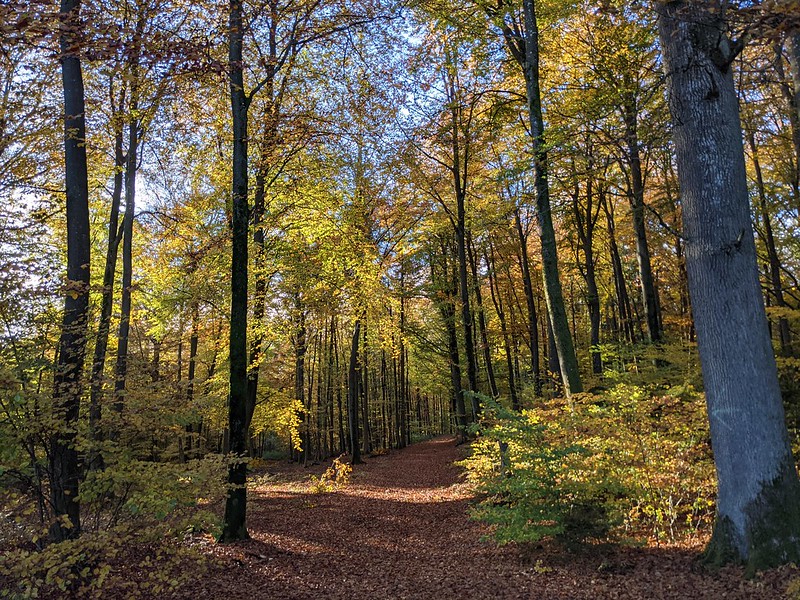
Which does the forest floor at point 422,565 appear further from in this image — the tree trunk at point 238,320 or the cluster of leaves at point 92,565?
the cluster of leaves at point 92,565

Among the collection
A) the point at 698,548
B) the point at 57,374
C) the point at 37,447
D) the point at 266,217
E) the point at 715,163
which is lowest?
the point at 698,548

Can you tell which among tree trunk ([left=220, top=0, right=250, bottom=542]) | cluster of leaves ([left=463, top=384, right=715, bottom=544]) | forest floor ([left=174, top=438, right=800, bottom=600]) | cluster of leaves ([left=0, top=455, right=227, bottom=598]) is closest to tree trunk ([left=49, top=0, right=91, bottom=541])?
cluster of leaves ([left=0, top=455, right=227, bottom=598])

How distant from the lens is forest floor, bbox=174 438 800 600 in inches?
173

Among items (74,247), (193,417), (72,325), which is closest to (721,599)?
(193,417)

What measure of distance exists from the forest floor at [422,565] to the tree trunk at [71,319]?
157 centimetres

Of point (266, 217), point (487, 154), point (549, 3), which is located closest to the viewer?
point (549, 3)

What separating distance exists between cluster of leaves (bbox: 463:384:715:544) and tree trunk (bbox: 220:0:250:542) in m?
3.47

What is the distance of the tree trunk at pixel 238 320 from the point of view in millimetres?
6711

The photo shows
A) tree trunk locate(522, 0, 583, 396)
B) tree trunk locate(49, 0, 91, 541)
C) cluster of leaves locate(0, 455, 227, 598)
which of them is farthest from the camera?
tree trunk locate(522, 0, 583, 396)

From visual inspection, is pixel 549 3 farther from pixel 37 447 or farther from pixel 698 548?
pixel 37 447

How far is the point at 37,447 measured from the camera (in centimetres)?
459

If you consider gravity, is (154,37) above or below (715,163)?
above

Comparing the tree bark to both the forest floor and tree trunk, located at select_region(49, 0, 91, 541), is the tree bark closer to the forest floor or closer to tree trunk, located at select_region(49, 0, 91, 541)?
the forest floor

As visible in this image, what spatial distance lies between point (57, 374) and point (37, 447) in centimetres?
71
